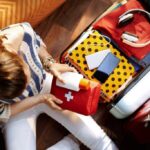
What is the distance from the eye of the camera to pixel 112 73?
1454 millimetres

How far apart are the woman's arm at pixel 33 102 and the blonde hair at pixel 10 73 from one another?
191 millimetres

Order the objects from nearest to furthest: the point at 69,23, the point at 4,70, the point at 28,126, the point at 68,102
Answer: the point at 4,70
the point at 68,102
the point at 28,126
the point at 69,23

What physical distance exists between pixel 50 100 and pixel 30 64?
0.14 meters

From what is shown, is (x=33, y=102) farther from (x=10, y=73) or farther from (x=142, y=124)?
(x=142, y=124)

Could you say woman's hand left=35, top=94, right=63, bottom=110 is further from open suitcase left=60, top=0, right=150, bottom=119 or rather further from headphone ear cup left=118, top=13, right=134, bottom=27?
headphone ear cup left=118, top=13, right=134, bottom=27

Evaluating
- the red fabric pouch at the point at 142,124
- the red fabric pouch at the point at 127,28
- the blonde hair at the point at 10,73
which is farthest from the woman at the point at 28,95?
the red fabric pouch at the point at 127,28

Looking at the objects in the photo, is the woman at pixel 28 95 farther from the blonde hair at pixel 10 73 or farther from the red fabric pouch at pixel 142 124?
the red fabric pouch at pixel 142 124

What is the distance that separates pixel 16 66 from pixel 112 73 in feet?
1.78

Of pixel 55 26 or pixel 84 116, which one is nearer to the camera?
pixel 84 116

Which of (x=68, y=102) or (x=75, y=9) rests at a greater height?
(x=75, y=9)

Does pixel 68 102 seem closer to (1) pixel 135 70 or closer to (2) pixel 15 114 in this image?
(2) pixel 15 114

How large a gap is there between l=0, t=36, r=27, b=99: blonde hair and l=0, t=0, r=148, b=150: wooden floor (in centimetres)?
56

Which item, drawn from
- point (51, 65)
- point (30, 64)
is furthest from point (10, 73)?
point (51, 65)

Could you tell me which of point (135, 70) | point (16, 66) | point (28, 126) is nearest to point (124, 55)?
point (135, 70)
